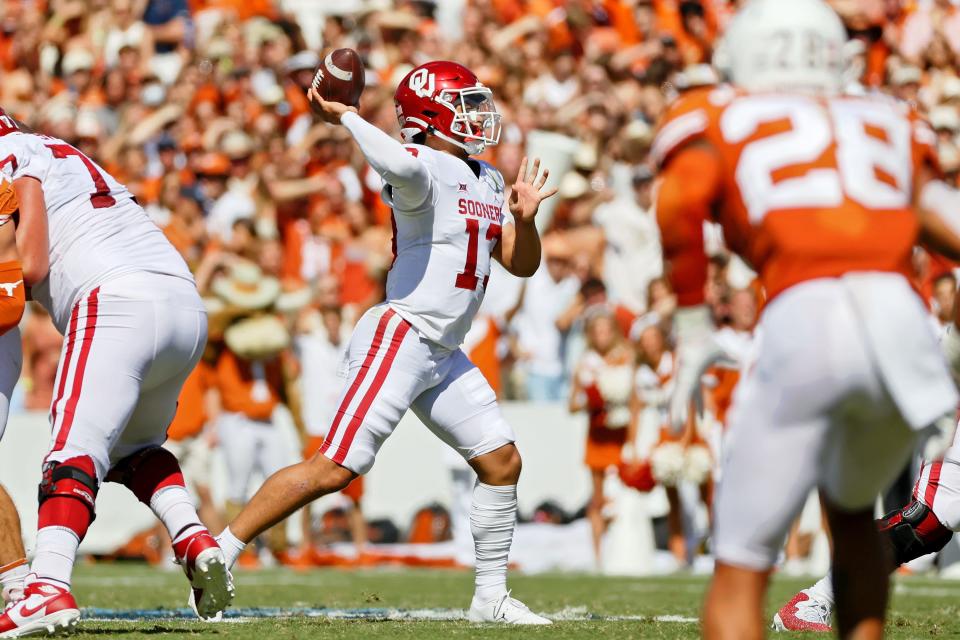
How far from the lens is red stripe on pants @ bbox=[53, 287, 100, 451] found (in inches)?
210

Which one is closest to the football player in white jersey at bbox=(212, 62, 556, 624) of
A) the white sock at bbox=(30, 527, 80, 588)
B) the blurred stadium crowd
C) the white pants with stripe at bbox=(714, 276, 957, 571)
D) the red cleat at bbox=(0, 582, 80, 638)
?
the white sock at bbox=(30, 527, 80, 588)

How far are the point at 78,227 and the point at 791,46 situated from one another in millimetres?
2859

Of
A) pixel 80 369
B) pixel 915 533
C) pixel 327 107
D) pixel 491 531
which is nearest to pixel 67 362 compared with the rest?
pixel 80 369

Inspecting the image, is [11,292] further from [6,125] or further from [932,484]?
[932,484]

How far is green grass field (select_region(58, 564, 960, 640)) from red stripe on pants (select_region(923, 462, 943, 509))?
0.50 meters

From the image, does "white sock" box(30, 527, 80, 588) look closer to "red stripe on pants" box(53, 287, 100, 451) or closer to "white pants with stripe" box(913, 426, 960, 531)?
"red stripe on pants" box(53, 287, 100, 451)

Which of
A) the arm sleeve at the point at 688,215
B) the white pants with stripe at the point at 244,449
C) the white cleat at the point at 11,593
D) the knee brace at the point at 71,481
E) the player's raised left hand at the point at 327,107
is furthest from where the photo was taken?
the white pants with stripe at the point at 244,449

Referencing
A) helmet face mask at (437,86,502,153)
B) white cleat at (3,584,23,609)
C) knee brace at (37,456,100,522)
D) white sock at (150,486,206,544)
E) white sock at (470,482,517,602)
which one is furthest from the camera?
helmet face mask at (437,86,502,153)

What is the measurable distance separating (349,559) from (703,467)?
288 centimetres

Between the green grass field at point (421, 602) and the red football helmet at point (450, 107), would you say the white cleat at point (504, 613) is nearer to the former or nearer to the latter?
the green grass field at point (421, 602)

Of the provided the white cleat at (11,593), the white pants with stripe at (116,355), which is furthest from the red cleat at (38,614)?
Result: the white pants with stripe at (116,355)

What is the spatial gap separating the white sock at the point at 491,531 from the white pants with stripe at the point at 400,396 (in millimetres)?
189

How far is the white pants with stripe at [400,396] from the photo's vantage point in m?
6.13

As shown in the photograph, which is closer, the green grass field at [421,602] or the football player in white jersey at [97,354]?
the football player in white jersey at [97,354]
